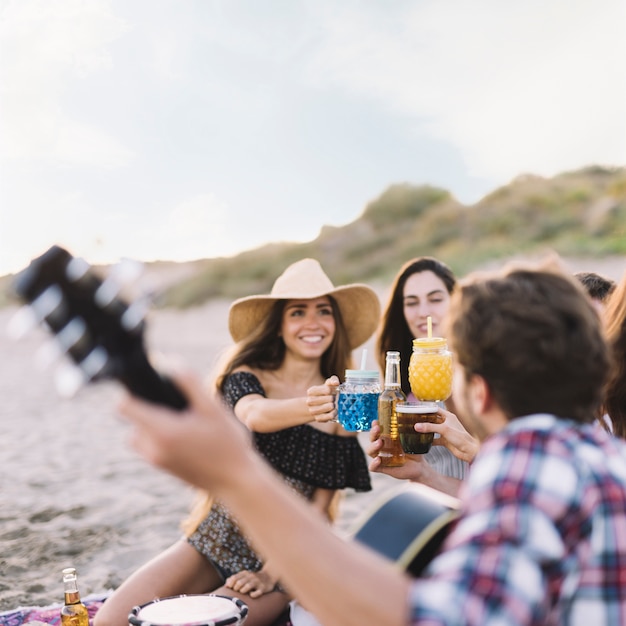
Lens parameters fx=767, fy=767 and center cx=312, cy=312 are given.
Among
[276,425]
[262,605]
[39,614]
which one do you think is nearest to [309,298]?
[276,425]

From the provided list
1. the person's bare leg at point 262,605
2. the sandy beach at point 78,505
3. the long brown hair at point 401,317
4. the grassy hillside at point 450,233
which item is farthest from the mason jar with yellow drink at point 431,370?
the grassy hillside at point 450,233

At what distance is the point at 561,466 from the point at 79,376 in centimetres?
82

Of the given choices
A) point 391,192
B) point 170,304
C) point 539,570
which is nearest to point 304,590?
point 539,570

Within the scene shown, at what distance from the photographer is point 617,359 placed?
2660 mm

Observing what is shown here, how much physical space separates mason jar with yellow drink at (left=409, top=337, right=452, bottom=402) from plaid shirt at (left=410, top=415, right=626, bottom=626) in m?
1.61

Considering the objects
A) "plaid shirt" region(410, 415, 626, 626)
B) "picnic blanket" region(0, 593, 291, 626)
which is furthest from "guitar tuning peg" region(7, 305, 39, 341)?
"picnic blanket" region(0, 593, 291, 626)

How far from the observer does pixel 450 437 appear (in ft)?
9.90

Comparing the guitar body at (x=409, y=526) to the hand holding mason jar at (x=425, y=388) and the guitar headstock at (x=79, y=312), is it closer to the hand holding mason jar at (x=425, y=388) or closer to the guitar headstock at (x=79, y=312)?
the guitar headstock at (x=79, y=312)

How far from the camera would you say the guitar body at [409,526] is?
1.72 m

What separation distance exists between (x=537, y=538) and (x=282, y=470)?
9.85 ft

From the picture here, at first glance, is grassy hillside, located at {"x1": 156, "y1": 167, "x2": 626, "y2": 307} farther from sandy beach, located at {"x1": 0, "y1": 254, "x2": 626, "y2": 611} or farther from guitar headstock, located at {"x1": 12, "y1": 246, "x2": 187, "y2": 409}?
guitar headstock, located at {"x1": 12, "y1": 246, "x2": 187, "y2": 409}

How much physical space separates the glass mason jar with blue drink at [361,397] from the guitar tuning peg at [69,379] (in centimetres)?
195

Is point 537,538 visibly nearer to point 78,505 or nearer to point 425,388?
point 425,388

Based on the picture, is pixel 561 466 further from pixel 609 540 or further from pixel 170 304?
pixel 170 304
